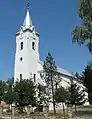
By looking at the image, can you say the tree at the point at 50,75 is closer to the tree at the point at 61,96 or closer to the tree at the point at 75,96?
the tree at the point at 61,96

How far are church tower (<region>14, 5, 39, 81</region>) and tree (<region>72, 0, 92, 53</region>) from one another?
35.5 meters

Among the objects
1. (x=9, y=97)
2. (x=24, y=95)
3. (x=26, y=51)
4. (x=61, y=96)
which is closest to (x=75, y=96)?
(x=61, y=96)

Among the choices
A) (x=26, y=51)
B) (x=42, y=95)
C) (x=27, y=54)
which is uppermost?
(x=26, y=51)

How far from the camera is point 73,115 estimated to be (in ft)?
94.3

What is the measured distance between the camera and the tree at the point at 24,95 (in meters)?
44.1

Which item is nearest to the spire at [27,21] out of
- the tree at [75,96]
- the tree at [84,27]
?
the tree at [75,96]

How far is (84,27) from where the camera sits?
2386 centimetres

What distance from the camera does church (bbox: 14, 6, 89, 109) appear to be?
59594 millimetres

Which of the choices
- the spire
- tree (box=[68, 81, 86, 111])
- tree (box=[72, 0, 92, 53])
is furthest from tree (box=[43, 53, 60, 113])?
tree (box=[72, 0, 92, 53])

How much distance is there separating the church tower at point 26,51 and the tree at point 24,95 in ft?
39.6

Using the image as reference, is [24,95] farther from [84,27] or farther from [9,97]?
[84,27]

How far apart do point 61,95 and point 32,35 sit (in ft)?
64.9

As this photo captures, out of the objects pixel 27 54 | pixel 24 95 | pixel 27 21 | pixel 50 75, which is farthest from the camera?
pixel 27 21

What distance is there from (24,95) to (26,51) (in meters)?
17.8
